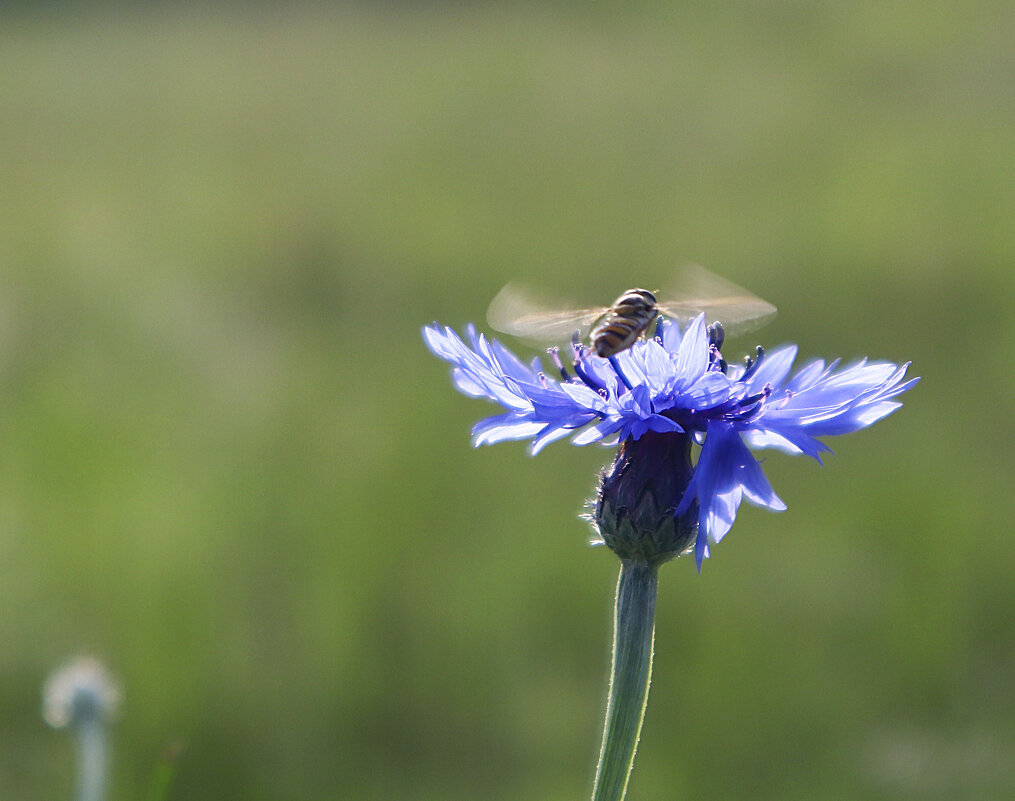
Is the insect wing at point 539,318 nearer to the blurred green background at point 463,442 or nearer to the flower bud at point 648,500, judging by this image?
the flower bud at point 648,500

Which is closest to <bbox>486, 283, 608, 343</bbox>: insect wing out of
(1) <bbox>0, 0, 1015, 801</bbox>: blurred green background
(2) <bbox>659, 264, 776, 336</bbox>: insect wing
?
(2) <bbox>659, 264, 776, 336</bbox>: insect wing

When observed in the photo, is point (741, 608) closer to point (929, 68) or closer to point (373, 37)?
point (929, 68)

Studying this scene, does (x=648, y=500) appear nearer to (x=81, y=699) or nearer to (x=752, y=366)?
(x=752, y=366)

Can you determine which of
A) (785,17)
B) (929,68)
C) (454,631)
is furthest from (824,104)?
(454,631)

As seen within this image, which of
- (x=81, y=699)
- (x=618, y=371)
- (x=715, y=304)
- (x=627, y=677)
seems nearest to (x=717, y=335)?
(x=715, y=304)

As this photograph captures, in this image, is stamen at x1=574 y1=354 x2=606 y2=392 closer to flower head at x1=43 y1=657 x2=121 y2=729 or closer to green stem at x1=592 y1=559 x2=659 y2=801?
green stem at x1=592 y1=559 x2=659 y2=801
